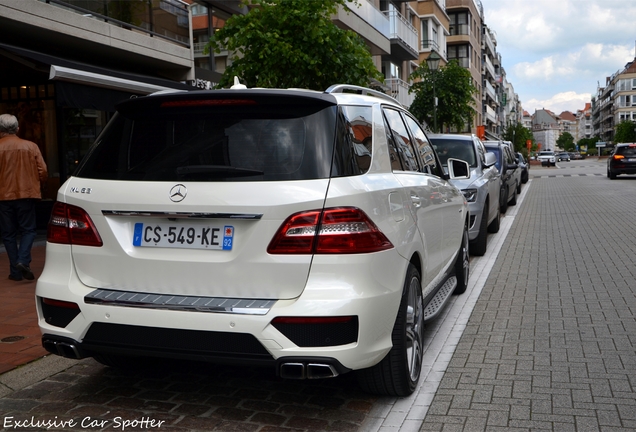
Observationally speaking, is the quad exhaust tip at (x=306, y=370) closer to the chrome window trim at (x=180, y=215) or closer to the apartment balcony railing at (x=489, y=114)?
the chrome window trim at (x=180, y=215)

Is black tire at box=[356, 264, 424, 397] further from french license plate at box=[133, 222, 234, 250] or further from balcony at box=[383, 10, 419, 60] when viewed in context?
balcony at box=[383, 10, 419, 60]

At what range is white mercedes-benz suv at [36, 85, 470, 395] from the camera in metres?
3.36

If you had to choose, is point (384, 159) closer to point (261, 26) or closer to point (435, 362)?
point (435, 362)

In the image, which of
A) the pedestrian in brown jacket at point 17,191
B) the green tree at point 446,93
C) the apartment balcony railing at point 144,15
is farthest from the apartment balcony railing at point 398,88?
the pedestrian in brown jacket at point 17,191

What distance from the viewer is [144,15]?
636 inches

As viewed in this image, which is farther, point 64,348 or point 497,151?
point 497,151

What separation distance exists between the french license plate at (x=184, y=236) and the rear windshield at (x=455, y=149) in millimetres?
8623

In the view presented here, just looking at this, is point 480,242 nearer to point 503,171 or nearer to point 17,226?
point 17,226

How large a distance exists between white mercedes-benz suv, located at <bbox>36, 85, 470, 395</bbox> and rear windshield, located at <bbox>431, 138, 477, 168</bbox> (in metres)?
8.01

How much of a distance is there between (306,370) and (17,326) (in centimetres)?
354

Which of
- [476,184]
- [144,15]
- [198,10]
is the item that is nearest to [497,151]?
[476,184]

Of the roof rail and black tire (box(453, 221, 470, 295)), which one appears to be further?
black tire (box(453, 221, 470, 295))

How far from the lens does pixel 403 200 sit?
4.14m

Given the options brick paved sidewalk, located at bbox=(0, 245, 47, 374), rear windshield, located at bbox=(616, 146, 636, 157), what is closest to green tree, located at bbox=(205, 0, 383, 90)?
brick paved sidewalk, located at bbox=(0, 245, 47, 374)
